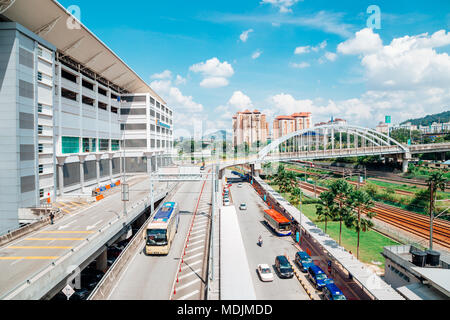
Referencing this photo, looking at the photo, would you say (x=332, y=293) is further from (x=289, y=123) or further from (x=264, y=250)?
(x=289, y=123)

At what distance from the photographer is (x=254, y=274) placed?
23578mm

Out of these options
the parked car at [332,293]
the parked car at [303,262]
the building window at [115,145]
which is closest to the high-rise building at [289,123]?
the building window at [115,145]

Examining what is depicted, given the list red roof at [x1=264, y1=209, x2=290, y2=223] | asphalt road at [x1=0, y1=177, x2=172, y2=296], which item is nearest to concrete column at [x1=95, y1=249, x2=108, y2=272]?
asphalt road at [x1=0, y1=177, x2=172, y2=296]

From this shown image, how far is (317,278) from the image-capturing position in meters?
21.5

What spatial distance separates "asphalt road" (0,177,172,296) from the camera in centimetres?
1633

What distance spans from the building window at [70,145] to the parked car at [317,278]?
38.3m

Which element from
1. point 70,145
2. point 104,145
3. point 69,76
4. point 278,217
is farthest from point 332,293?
point 69,76

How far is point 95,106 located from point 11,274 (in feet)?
129

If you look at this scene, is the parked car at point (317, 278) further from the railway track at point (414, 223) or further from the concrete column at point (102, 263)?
the railway track at point (414, 223)

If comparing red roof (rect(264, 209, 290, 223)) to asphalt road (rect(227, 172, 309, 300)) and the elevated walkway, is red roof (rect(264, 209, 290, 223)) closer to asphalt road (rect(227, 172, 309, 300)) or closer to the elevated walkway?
asphalt road (rect(227, 172, 309, 300))

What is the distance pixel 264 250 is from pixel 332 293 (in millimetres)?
10824

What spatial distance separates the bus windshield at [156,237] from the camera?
854 inches
